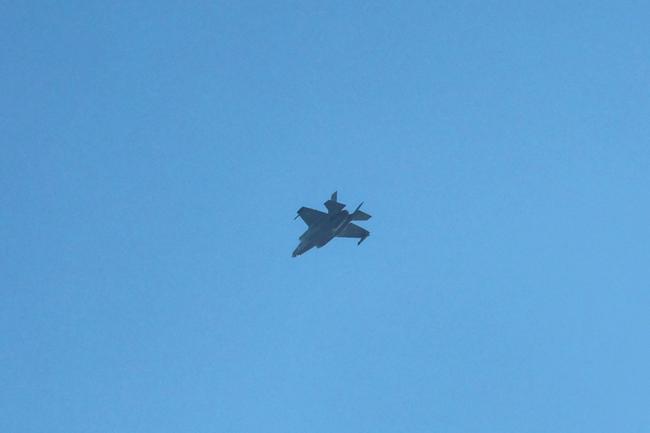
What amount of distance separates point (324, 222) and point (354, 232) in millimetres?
6974

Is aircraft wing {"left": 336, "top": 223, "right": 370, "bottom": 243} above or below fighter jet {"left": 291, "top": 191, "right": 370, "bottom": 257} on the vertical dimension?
above

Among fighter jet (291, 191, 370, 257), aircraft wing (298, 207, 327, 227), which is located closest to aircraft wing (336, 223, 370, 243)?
fighter jet (291, 191, 370, 257)

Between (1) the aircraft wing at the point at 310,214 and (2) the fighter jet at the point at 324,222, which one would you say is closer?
(2) the fighter jet at the point at 324,222

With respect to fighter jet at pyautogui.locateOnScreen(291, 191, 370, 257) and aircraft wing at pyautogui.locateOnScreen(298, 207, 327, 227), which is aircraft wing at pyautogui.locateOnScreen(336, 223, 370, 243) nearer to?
fighter jet at pyautogui.locateOnScreen(291, 191, 370, 257)

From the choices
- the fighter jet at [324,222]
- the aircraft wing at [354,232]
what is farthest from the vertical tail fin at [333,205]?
the aircraft wing at [354,232]

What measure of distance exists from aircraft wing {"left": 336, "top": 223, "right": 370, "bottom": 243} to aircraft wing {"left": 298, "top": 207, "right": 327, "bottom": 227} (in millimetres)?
5460

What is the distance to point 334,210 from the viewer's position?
83750mm

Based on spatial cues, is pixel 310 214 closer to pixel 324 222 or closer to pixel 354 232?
pixel 324 222

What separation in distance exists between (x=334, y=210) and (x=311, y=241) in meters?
4.58

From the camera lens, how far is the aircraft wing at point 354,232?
90.4 metres

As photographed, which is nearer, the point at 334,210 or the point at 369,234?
the point at 334,210

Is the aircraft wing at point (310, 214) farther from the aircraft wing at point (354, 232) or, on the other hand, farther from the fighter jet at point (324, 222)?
the aircraft wing at point (354, 232)

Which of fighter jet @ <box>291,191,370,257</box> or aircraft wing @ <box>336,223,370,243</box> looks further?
aircraft wing @ <box>336,223,370,243</box>

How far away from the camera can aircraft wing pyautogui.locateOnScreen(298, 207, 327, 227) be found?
8537 cm
